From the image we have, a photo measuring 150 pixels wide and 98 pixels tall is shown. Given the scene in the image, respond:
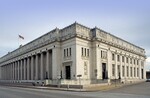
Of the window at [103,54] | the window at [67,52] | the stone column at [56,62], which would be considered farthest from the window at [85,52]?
the stone column at [56,62]

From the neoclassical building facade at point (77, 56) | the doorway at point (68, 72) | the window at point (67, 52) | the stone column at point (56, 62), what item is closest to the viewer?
the neoclassical building facade at point (77, 56)

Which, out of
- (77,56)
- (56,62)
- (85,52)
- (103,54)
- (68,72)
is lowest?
(68,72)

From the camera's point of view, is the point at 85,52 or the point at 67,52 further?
the point at 85,52

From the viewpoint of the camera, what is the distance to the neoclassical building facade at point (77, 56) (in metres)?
66.5

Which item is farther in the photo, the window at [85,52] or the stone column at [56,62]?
the stone column at [56,62]

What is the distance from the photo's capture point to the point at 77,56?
65.4 meters

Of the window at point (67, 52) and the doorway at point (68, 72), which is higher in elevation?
the window at point (67, 52)

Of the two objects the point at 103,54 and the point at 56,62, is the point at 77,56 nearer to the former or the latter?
the point at 56,62

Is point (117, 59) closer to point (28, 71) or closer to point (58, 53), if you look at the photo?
point (58, 53)

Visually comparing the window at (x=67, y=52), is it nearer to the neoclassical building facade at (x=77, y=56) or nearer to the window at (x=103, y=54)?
the neoclassical building facade at (x=77, y=56)

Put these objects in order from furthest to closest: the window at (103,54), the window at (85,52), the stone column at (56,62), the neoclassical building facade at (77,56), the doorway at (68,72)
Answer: the window at (103,54) → the stone column at (56,62) → the doorway at (68,72) → the window at (85,52) → the neoclassical building facade at (77,56)

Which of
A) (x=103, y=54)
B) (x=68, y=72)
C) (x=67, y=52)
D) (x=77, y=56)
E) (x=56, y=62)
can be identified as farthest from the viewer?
(x=103, y=54)

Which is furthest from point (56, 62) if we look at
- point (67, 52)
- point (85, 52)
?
point (85, 52)

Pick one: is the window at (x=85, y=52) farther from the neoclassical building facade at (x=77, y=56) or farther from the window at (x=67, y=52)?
the window at (x=67, y=52)
